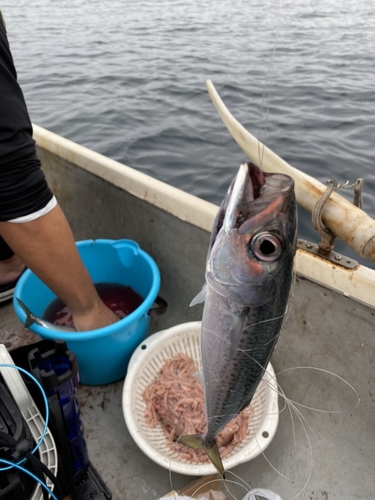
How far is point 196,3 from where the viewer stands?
14945mm

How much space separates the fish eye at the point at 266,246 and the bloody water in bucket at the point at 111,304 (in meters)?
1.73

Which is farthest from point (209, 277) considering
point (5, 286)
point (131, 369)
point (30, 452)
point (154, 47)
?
point (154, 47)

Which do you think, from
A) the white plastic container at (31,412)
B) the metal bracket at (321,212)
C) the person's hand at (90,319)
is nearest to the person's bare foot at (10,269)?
the person's hand at (90,319)

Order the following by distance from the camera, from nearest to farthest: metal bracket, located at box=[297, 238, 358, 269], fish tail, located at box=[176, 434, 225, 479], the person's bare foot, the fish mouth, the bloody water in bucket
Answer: the fish mouth < fish tail, located at box=[176, 434, 225, 479] < metal bracket, located at box=[297, 238, 358, 269] < the bloody water in bucket < the person's bare foot

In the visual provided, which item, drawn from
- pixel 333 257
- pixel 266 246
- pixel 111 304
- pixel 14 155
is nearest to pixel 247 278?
pixel 266 246

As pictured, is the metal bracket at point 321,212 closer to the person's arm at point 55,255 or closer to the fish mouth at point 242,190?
the fish mouth at point 242,190

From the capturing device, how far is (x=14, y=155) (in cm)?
171

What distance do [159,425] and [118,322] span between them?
619 millimetres

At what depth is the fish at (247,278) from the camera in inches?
42.2

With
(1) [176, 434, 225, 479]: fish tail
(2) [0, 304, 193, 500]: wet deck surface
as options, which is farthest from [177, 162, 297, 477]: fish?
(2) [0, 304, 193, 500]: wet deck surface

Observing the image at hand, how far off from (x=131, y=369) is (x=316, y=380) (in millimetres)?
1006

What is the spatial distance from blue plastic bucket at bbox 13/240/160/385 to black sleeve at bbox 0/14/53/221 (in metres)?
0.62

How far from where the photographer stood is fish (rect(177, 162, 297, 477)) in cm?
107

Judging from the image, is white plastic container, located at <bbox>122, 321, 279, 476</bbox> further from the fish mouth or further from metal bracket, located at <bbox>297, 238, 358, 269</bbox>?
the fish mouth
